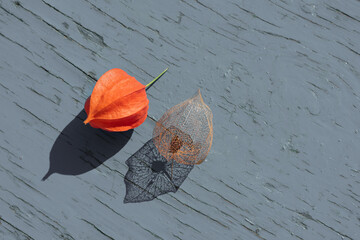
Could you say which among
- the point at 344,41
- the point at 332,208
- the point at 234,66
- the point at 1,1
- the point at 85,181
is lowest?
the point at 85,181

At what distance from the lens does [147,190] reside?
1621 millimetres

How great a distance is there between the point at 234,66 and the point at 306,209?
0.59 m

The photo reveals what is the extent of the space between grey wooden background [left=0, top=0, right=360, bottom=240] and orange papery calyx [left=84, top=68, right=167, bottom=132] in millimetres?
128

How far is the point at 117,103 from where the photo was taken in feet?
4.79

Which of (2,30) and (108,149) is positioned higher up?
(2,30)

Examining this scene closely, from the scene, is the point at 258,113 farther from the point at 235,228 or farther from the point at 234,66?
the point at 235,228

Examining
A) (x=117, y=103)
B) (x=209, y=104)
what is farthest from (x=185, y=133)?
(x=117, y=103)

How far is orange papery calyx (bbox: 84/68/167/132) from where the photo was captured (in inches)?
56.9

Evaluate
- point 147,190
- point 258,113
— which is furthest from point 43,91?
point 258,113

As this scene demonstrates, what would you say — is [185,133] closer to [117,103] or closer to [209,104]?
[209,104]

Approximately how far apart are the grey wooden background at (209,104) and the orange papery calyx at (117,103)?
128 mm

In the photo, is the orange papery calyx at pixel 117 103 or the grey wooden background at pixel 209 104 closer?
the orange papery calyx at pixel 117 103

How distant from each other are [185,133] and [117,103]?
35cm

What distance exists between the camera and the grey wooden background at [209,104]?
1.62m
